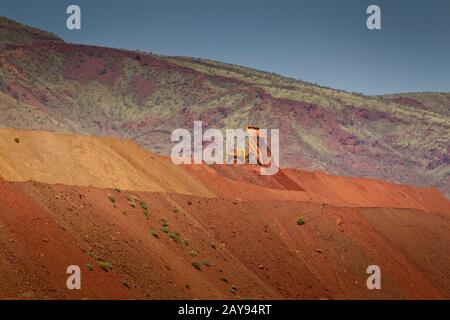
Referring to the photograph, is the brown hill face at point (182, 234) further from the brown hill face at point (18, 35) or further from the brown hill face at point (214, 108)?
the brown hill face at point (18, 35)

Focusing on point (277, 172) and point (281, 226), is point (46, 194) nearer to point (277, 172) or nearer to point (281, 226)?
point (281, 226)

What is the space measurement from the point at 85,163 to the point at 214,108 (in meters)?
93.8

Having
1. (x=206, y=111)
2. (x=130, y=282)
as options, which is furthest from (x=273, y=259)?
(x=206, y=111)

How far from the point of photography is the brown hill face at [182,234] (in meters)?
22.8

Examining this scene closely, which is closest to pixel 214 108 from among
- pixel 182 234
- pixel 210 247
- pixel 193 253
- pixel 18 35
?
pixel 18 35

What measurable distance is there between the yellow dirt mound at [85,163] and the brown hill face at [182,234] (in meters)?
0.07

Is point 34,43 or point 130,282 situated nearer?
point 130,282

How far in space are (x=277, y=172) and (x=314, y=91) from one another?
3718 inches

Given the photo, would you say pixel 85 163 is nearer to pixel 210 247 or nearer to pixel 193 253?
pixel 210 247

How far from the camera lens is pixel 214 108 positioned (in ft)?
412

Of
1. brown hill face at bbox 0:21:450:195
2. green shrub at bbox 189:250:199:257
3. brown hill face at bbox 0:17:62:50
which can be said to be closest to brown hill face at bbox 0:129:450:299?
green shrub at bbox 189:250:199:257

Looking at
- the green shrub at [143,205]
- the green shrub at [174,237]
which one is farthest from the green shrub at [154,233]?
the green shrub at [143,205]

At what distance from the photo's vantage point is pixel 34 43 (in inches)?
5635

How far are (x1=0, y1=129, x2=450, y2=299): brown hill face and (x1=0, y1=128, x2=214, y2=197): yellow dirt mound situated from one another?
71mm
